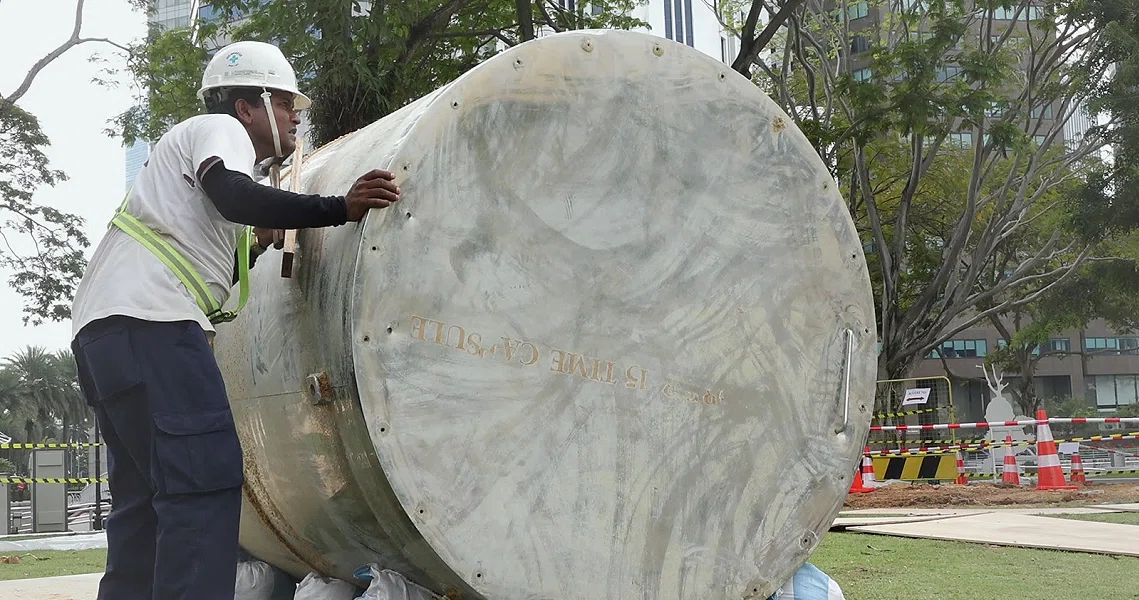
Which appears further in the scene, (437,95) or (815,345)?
(815,345)

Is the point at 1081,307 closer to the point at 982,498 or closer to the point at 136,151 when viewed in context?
the point at 982,498

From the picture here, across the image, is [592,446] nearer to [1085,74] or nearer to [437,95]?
[437,95]

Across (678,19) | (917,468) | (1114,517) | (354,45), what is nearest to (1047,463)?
(917,468)

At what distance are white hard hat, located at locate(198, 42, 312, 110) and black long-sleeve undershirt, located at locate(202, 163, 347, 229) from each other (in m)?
0.46

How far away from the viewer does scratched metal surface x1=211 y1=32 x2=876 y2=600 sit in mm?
3203

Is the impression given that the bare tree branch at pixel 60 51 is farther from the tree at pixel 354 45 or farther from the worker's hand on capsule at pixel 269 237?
the worker's hand on capsule at pixel 269 237

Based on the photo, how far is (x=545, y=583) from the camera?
10.9 feet

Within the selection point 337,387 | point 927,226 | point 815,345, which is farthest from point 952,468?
point 337,387

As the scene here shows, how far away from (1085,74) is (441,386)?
19351 mm

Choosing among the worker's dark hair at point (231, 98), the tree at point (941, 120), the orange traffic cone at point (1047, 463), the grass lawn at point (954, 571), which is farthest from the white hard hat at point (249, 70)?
the orange traffic cone at point (1047, 463)

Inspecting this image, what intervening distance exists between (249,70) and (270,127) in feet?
0.57

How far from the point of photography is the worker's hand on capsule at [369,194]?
3.14 m

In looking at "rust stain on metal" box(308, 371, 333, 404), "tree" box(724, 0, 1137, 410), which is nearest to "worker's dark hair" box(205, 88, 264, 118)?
"rust stain on metal" box(308, 371, 333, 404)

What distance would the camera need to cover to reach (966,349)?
2440 inches
